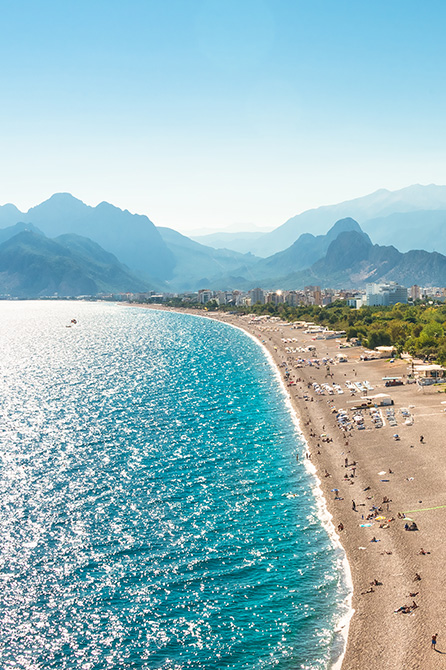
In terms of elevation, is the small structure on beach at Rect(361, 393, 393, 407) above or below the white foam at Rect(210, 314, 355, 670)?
above

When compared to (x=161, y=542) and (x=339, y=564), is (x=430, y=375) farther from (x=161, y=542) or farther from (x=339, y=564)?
(x=161, y=542)

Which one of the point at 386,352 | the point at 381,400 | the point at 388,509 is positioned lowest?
the point at 388,509

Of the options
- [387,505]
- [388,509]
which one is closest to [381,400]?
[387,505]

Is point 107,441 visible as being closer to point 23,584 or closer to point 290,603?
point 23,584

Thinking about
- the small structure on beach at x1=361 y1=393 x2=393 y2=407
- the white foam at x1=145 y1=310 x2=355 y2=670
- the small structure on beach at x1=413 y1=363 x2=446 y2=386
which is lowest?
the white foam at x1=145 y1=310 x2=355 y2=670

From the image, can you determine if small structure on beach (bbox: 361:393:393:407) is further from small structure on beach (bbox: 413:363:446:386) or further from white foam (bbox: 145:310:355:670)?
white foam (bbox: 145:310:355:670)

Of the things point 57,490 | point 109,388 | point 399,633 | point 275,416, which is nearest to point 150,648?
point 399,633

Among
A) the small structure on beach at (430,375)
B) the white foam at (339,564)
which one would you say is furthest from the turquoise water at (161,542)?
the small structure on beach at (430,375)

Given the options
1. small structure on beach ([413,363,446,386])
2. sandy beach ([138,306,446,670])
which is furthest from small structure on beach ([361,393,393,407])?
small structure on beach ([413,363,446,386])
